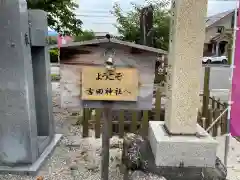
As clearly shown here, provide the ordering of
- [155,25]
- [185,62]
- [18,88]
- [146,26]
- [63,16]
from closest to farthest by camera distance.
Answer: [185,62], [18,88], [146,26], [63,16], [155,25]

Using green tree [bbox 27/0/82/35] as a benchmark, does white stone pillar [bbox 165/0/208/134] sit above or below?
below

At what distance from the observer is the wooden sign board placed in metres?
2.44

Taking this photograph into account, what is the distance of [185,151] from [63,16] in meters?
5.02

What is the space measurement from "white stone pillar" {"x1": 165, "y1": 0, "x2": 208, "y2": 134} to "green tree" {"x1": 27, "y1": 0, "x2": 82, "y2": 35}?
13.0 feet

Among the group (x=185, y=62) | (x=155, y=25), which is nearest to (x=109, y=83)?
Result: (x=185, y=62)

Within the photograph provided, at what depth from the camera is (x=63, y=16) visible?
6621 millimetres

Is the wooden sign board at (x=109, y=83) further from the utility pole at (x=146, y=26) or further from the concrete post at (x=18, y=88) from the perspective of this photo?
the utility pole at (x=146, y=26)

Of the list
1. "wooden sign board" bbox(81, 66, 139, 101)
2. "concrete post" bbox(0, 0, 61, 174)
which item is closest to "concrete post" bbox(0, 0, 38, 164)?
"concrete post" bbox(0, 0, 61, 174)

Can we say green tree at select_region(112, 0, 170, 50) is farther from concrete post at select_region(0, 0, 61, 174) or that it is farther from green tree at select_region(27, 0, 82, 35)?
concrete post at select_region(0, 0, 61, 174)

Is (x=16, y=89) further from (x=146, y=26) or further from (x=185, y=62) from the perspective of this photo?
(x=146, y=26)

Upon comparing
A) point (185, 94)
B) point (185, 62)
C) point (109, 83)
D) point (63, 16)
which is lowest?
point (185, 94)

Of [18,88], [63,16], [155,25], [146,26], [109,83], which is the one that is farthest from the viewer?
[155,25]

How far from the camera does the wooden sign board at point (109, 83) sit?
2.44 m

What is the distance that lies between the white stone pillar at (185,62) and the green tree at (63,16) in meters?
3.98
